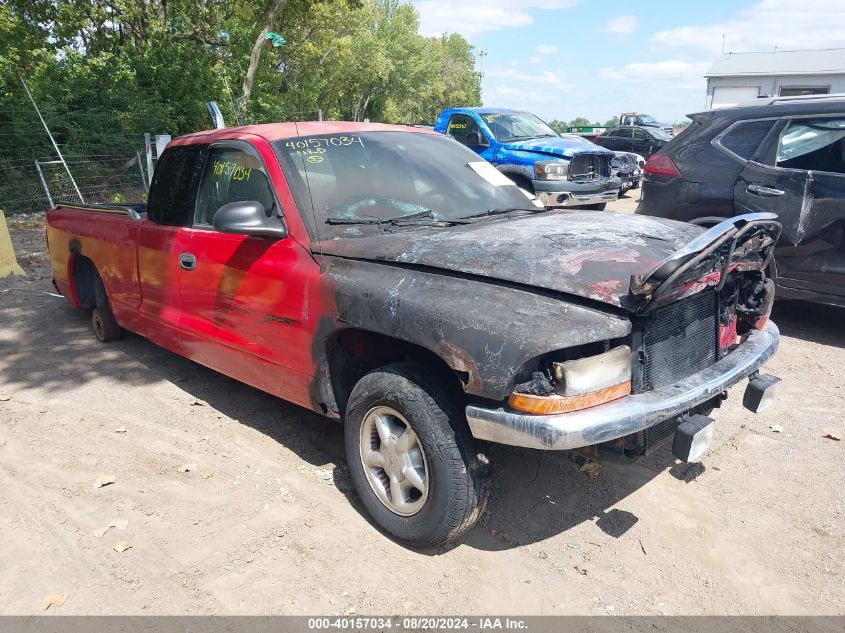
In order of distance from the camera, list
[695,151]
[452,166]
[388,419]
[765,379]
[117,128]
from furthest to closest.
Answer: [117,128] < [695,151] < [452,166] < [765,379] < [388,419]

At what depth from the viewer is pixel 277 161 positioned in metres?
3.53

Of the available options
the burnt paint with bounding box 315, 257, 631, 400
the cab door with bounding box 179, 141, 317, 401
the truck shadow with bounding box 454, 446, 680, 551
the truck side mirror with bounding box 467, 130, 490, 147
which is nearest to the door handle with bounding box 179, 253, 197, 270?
the cab door with bounding box 179, 141, 317, 401

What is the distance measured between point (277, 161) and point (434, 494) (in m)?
1.98

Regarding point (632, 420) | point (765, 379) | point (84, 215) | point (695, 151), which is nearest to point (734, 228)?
point (765, 379)

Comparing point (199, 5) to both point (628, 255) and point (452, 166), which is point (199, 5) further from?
point (628, 255)

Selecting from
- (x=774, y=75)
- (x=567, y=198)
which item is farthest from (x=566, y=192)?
(x=774, y=75)

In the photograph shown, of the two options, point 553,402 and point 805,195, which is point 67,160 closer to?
point 805,195

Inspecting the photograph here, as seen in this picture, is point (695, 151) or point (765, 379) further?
point (695, 151)

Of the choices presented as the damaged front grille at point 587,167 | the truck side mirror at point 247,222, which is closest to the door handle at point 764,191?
the truck side mirror at point 247,222

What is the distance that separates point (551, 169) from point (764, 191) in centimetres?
540

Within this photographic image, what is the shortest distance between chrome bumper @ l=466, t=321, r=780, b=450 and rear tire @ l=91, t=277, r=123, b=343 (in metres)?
4.12

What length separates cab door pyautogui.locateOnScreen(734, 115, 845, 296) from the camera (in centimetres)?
510

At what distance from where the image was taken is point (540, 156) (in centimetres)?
1088

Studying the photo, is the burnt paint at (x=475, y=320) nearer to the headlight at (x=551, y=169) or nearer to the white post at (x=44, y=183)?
the headlight at (x=551, y=169)
